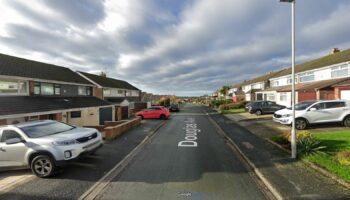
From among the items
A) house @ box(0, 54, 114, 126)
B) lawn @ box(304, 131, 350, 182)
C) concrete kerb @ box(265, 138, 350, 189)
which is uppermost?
house @ box(0, 54, 114, 126)

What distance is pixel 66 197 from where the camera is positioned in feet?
15.6

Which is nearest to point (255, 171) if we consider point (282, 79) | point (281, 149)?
point (281, 149)

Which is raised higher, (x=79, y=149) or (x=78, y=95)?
(x=78, y=95)

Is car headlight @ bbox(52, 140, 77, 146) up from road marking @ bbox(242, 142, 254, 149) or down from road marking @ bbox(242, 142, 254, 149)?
up

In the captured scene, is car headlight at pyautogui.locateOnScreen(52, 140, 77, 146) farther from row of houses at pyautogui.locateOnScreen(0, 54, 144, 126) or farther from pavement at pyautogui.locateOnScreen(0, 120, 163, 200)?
row of houses at pyautogui.locateOnScreen(0, 54, 144, 126)

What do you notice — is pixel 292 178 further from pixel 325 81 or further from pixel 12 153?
pixel 325 81

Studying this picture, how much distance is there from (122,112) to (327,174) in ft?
85.7

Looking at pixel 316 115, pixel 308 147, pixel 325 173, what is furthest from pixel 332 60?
pixel 325 173

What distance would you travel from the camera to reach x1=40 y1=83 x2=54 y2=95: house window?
17.1 meters

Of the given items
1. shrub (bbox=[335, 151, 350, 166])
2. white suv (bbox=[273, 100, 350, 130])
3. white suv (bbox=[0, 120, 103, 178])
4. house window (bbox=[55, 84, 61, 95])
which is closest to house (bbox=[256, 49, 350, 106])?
white suv (bbox=[273, 100, 350, 130])

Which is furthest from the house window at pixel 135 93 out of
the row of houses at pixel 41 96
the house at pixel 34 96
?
the house at pixel 34 96

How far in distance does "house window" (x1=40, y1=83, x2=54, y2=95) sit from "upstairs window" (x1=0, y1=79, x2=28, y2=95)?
164 centimetres

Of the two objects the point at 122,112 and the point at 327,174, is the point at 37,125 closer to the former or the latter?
the point at 327,174

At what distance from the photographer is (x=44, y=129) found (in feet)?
23.4
